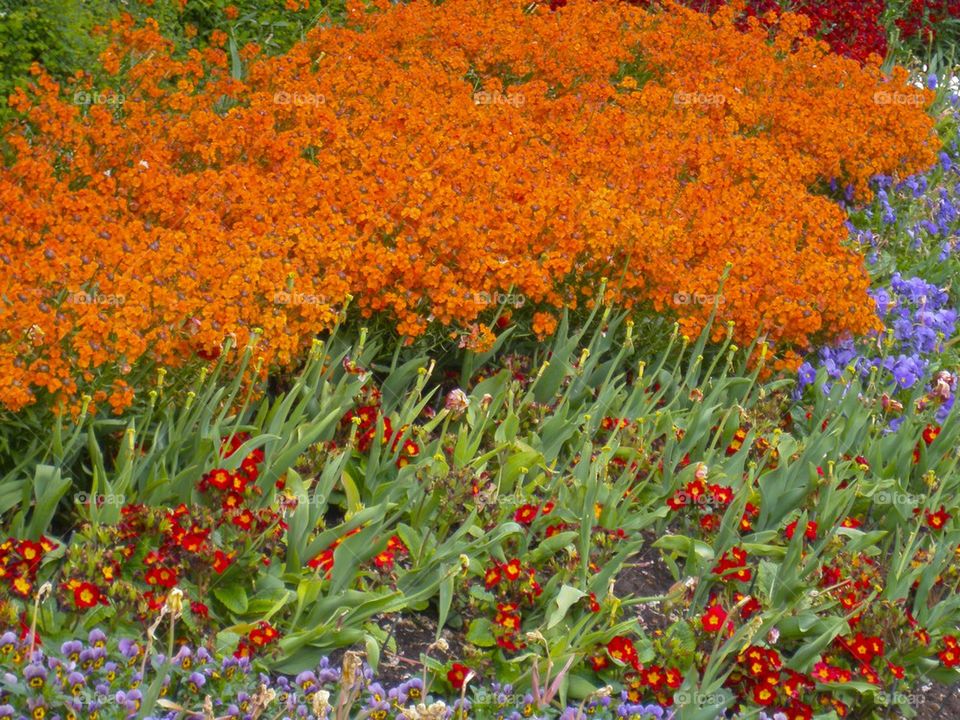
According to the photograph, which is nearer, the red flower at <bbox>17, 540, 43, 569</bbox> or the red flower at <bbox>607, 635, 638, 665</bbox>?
the red flower at <bbox>17, 540, 43, 569</bbox>

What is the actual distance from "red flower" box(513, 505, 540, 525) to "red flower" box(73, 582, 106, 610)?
4.31 feet

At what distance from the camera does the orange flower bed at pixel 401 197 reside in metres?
4.06

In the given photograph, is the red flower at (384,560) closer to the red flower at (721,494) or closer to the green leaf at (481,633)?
the green leaf at (481,633)

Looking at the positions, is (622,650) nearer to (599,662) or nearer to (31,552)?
(599,662)

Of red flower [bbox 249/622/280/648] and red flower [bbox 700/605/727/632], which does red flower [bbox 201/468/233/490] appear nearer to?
red flower [bbox 249/622/280/648]

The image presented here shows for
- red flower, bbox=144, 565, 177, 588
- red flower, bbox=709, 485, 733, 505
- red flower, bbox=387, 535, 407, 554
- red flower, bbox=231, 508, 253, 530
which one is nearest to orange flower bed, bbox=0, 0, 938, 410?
A: red flower, bbox=231, 508, 253, 530

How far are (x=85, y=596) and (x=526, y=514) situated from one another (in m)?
1.37

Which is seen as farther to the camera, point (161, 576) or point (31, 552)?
point (161, 576)

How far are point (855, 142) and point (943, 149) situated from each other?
2208 millimetres

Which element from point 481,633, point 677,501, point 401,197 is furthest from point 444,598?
point 401,197

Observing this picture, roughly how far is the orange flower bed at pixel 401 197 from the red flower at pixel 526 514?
871mm

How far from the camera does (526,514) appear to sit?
394cm

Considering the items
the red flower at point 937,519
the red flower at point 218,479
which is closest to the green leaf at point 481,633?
the red flower at point 218,479

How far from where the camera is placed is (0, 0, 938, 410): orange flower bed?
160 inches
